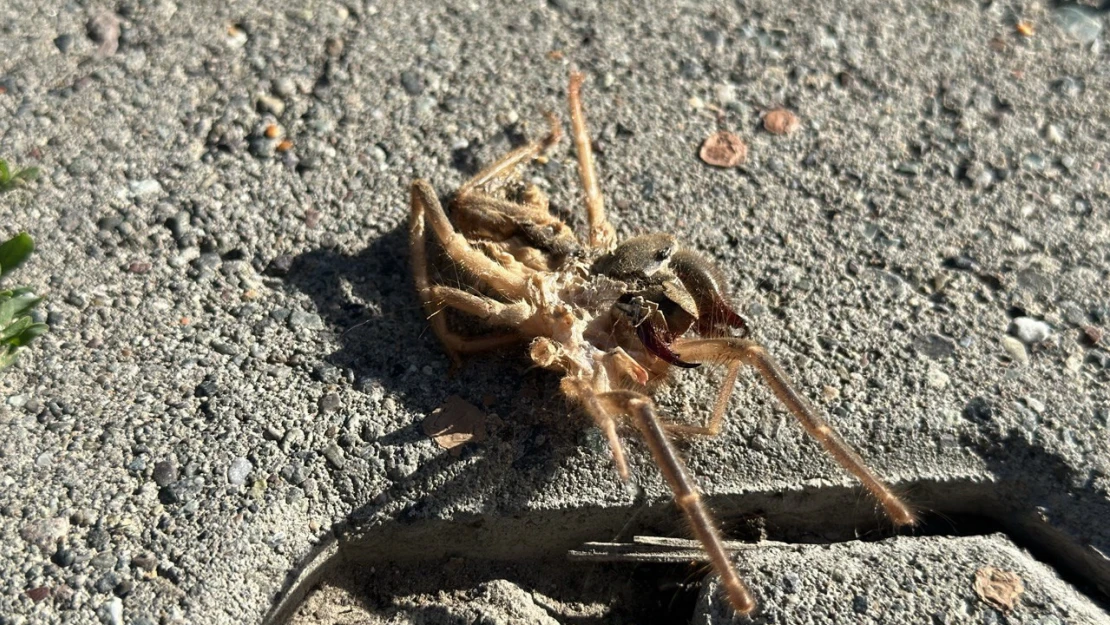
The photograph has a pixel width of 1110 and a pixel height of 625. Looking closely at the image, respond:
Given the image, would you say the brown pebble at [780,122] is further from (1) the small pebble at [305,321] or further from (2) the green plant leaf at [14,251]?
(2) the green plant leaf at [14,251]

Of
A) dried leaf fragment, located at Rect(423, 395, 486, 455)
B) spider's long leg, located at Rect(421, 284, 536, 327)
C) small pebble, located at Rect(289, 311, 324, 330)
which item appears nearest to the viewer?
dried leaf fragment, located at Rect(423, 395, 486, 455)

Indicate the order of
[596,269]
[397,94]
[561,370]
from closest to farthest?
[561,370], [596,269], [397,94]

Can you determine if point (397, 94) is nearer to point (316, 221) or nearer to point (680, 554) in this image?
point (316, 221)

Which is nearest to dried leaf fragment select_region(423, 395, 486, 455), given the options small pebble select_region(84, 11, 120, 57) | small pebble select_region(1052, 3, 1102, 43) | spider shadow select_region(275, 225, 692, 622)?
spider shadow select_region(275, 225, 692, 622)

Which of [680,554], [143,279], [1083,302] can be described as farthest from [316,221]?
[1083,302]

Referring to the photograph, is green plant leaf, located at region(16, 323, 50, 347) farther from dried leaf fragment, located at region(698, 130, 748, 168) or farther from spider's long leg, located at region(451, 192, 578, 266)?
dried leaf fragment, located at region(698, 130, 748, 168)

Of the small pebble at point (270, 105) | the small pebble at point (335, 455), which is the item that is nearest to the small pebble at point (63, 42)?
the small pebble at point (270, 105)
